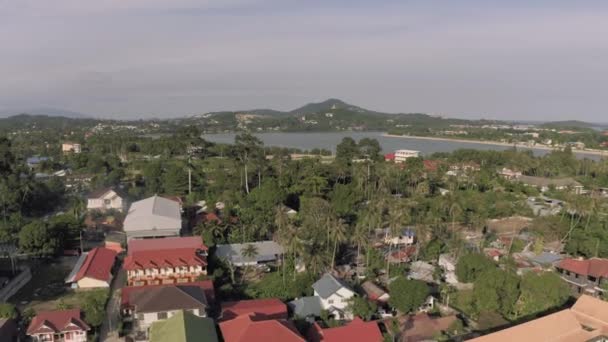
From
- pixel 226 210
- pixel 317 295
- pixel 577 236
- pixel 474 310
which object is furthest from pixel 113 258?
pixel 577 236

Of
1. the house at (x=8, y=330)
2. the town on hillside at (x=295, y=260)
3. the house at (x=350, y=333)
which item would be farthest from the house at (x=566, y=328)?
the house at (x=8, y=330)

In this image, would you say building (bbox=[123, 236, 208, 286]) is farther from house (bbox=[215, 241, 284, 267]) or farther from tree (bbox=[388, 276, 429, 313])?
tree (bbox=[388, 276, 429, 313])

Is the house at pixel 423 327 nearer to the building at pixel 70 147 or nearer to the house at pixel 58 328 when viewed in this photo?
the house at pixel 58 328

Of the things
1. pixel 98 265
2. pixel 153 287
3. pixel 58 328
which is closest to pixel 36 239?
pixel 98 265

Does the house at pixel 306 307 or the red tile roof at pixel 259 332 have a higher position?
the red tile roof at pixel 259 332

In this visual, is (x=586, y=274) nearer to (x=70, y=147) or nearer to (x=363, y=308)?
(x=363, y=308)

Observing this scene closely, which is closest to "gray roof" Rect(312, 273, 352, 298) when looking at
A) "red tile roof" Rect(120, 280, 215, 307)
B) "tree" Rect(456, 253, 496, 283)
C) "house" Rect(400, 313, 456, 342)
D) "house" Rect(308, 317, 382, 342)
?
"house" Rect(308, 317, 382, 342)
